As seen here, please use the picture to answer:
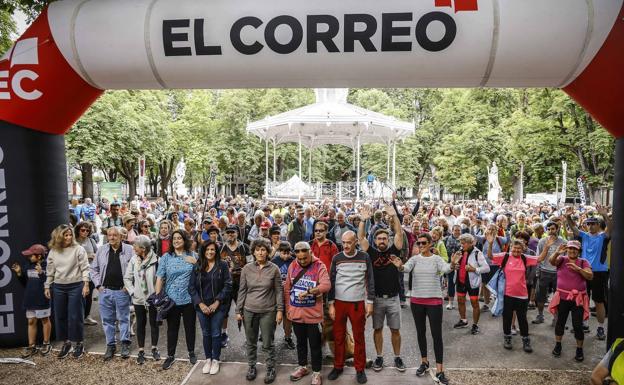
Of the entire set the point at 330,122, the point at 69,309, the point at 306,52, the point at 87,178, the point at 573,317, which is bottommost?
the point at 573,317

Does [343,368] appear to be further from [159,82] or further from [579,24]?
[579,24]

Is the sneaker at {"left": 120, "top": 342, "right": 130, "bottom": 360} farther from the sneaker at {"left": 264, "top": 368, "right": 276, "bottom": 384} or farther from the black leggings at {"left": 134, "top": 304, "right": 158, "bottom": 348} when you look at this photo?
the sneaker at {"left": 264, "top": 368, "right": 276, "bottom": 384}

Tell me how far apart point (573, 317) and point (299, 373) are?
4.05 m

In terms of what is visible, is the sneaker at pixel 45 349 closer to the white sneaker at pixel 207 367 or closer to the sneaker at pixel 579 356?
the white sneaker at pixel 207 367

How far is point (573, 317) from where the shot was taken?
5.81m

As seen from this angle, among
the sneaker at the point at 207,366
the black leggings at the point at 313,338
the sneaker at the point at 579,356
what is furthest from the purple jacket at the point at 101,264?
the sneaker at the point at 579,356

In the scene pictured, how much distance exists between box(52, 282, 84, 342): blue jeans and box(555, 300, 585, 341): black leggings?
7043 millimetres

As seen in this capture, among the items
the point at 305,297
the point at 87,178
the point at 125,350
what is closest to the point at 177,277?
the point at 125,350

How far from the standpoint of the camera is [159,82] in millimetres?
5320

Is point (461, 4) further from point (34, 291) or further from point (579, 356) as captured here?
point (34, 291)

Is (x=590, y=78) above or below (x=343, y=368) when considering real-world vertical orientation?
above

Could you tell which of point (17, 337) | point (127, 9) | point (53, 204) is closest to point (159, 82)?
point (127, 9)

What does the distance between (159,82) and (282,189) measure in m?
17.5

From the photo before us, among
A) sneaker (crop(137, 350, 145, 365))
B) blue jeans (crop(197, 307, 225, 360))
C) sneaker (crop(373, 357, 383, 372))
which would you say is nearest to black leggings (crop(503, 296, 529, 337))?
sneaker (crop(373, 357, 383, 372))
